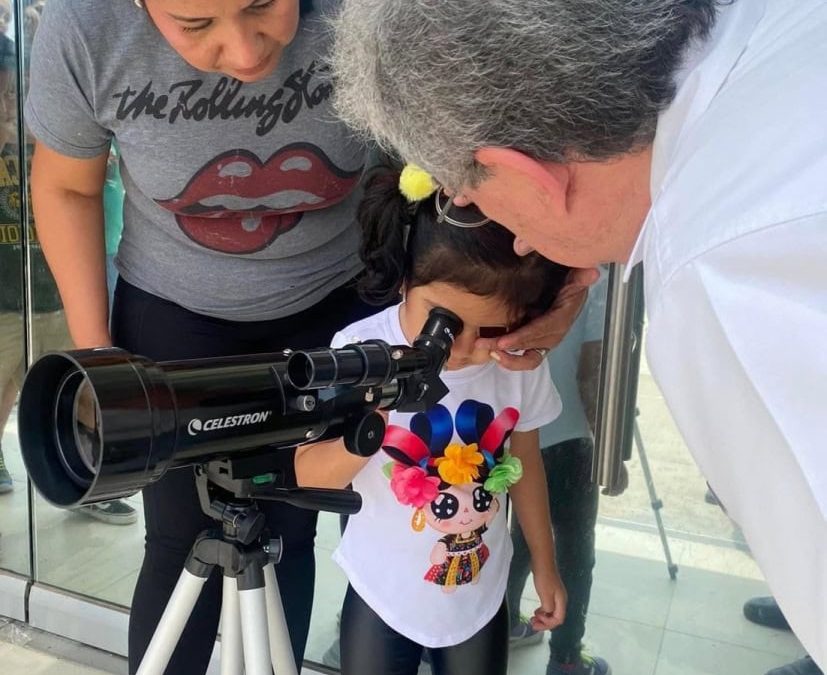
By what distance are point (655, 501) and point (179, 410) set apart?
1220mm

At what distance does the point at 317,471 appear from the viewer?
1.31 m

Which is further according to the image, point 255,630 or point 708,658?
point 708,658

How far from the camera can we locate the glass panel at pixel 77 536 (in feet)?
7.71

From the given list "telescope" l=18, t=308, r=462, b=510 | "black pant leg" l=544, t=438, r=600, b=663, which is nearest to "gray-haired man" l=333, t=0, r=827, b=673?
"telescope" l=18, t=308, r=462, b=510

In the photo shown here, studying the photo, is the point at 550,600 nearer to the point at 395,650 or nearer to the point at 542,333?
the point at 395,650

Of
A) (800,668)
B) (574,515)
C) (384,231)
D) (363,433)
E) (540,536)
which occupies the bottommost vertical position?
(800,668)

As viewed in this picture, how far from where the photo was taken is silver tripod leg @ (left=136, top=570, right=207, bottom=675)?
1.05m

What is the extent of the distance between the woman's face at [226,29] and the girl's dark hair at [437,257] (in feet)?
0.87

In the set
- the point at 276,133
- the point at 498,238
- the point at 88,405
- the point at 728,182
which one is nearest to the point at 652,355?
the point at 728,182

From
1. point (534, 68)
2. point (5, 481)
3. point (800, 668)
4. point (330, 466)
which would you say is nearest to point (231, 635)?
point (330, 466)

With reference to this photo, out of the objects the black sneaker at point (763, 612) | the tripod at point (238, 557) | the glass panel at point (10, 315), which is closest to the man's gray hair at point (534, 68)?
the tripod at point (238, 557)

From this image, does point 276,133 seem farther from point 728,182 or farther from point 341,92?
point 728,182

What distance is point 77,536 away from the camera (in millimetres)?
2490

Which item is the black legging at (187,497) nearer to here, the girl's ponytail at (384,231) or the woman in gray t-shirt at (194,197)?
the woman in gray t-shirt at (194,197)
